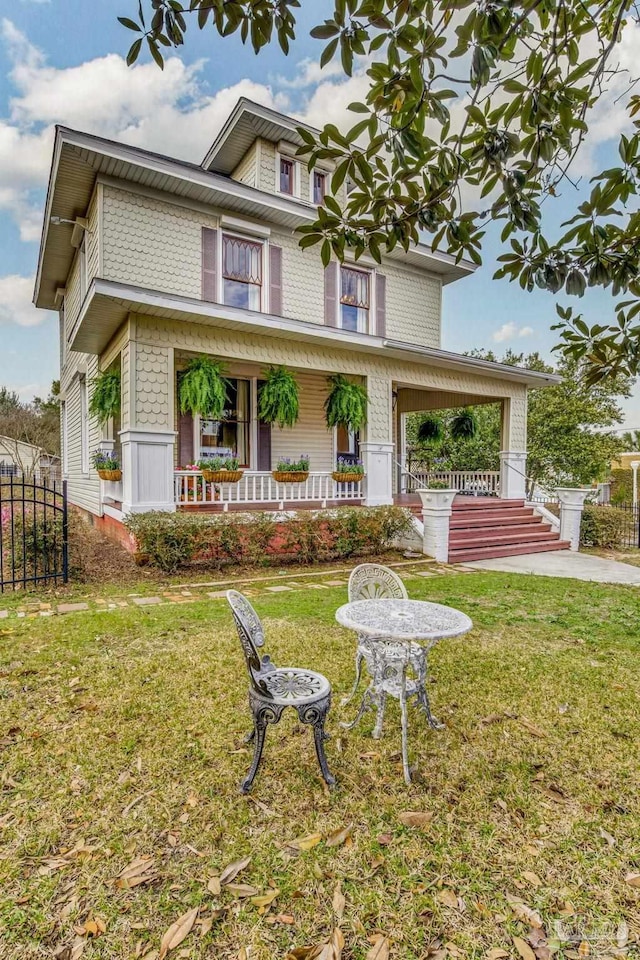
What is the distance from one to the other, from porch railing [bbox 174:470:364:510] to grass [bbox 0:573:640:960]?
491cm

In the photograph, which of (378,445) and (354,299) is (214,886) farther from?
(354,299)

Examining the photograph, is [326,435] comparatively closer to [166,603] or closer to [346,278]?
[346,278]

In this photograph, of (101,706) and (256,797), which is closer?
(256,797)

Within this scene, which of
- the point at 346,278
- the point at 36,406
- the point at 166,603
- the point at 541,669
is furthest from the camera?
the point at 36,406

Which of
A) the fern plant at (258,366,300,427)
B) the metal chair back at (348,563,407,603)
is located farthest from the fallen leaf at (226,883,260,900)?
the fern plant at (258,366,300,427)

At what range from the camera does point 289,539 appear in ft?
29.5

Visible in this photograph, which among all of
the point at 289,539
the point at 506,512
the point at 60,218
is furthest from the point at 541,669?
the point at 60,218

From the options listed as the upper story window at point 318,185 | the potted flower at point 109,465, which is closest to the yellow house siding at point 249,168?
the upper story window at point 318,185

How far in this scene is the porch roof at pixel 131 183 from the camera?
8953 mm

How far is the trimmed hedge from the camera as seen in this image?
7.84 m

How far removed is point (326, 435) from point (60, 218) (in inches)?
312

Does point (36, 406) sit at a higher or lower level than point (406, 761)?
higher

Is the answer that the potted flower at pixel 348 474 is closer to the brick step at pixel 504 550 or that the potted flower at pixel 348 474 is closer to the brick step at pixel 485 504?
the brick step at pixel 504 550

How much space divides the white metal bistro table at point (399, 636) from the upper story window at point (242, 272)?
9077mm
